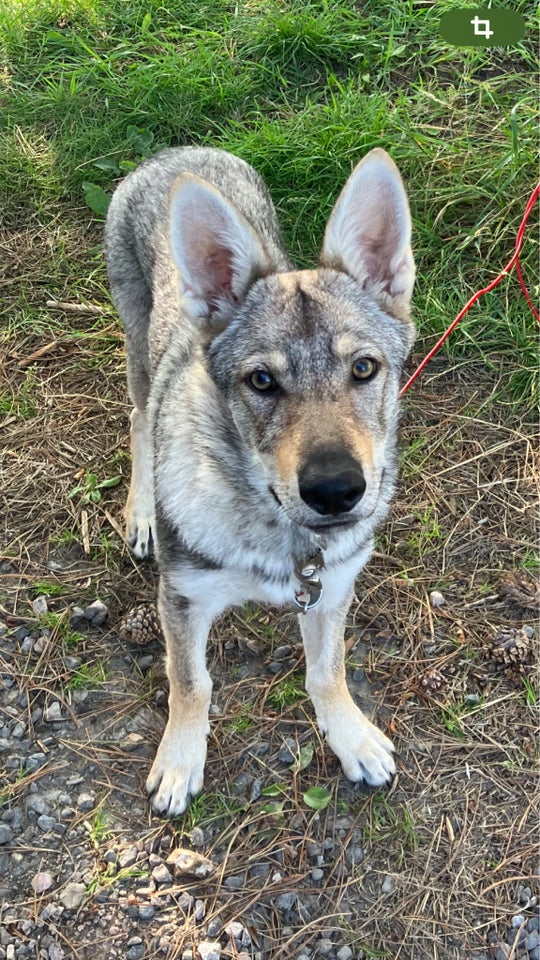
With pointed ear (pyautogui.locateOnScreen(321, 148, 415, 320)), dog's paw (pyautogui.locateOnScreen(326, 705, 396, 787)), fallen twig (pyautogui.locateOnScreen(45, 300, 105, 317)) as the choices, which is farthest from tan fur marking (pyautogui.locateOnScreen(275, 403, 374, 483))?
fallen twig (pyautogui.locateOnScreen(45, 300, 105, 317))

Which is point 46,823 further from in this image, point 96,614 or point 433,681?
point 433,681

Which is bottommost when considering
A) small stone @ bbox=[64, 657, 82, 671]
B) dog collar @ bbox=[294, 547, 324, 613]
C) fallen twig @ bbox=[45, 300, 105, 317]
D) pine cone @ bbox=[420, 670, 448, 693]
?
small stone @ bbox=[64, 657, 82, 671]

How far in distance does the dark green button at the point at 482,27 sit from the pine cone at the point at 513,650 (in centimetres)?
384

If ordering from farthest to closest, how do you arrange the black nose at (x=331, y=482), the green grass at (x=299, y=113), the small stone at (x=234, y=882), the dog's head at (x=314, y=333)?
the green grass at (x=299, y=113)
the small stone at (x=234, y=882)
the dog's head at (x=314, y=333)
the black nose at (x=331, y=482)

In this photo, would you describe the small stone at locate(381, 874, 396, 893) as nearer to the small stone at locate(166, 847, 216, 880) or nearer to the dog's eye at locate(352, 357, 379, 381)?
the small stone at locate(166, 847, 216, 880)

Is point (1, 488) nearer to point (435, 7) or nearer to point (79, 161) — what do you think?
point (79, 161)

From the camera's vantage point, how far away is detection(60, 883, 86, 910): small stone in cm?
296

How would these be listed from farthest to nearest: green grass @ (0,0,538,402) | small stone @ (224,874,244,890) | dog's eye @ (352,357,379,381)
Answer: green grass @ (0,0,538,402) → small stone @ (224,874,244,890) → dog's eye @ (352,357,379,381)

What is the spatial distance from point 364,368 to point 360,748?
1606mm

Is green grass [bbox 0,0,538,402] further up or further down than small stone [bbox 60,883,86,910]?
further up

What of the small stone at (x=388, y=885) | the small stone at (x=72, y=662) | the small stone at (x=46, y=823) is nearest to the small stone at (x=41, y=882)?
the small stone at (x=46, y=823)

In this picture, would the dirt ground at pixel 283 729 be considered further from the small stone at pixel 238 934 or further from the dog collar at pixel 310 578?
the dog collar at pixel 310 578

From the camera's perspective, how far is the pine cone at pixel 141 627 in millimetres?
3572

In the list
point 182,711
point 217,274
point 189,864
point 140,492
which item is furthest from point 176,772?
point 217,274
